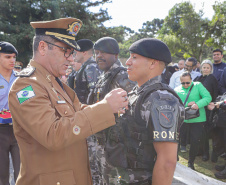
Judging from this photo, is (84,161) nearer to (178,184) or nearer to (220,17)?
(178,184)

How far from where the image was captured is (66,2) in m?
17.5

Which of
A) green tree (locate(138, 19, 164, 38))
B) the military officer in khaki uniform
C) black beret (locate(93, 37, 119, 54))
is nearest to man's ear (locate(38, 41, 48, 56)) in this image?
the military officer in khaki uniform

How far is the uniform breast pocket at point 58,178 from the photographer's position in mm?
1527

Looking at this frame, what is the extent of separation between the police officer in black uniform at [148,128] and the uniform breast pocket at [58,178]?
0.52m

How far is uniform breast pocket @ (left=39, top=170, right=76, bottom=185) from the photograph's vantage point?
1.53 m

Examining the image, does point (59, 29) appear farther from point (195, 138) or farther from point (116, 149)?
point (195, 138)

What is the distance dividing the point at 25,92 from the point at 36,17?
60.7 ft

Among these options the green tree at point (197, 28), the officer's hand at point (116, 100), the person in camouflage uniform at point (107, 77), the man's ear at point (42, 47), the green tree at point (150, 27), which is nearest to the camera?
the officer's hand at point (116, 100)

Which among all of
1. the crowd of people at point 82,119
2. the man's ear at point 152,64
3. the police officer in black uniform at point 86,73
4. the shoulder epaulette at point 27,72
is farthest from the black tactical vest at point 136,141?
the police officer in black uniform at point 86,73

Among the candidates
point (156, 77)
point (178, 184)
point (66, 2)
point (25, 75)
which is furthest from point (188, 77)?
point (66, 2)

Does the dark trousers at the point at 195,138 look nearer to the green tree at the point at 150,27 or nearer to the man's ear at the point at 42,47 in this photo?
the man's ear at the point at 42,47

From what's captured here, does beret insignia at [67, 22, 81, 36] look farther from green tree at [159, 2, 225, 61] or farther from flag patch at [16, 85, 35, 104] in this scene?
green tree at [159, 2, 225, 61]

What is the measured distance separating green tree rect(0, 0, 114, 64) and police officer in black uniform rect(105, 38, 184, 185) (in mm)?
15959

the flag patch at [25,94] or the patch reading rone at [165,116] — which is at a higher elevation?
the flag patch at [25,94]
